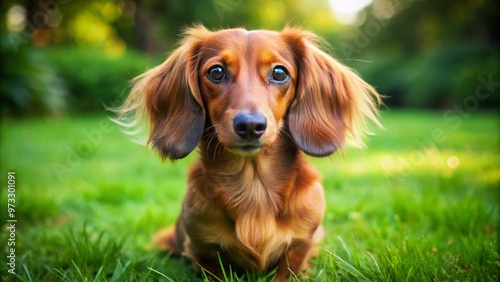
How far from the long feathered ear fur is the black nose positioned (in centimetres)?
41

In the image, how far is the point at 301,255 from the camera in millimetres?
2158

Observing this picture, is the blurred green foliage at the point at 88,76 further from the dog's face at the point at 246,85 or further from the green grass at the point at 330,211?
the dog's face at the point at 246,85

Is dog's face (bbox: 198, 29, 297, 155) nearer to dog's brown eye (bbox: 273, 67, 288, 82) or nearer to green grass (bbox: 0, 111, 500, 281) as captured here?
dog's brown eye (bbox: 273, 67, 288, 82)

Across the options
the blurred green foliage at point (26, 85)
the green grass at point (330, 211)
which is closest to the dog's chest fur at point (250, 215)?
the green grass at point (330, 211)

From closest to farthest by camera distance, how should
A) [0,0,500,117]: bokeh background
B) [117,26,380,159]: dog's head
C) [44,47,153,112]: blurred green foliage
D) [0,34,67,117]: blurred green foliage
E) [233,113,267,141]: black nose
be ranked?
[233,113,267,141]: black nose → [117,26,380,159]: dog's head → [0,34,67,117]: blurred green foliage → [0,0,500,117]: bokeh background → [44,47,153,112]: blurred green foliage

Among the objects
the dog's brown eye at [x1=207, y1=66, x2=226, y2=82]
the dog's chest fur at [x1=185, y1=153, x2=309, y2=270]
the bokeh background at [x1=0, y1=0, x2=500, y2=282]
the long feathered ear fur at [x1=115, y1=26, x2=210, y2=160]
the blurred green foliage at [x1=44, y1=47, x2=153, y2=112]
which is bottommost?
the blurred green foliage at [x1=44, y1=47, x2=153, y2=112]

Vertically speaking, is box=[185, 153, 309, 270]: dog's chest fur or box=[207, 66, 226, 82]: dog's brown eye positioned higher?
box=[207, 66, 226, 82]: dog's brown eye

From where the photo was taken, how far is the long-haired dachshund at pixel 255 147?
6.85ft

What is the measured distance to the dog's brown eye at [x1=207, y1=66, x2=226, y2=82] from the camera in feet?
7.00

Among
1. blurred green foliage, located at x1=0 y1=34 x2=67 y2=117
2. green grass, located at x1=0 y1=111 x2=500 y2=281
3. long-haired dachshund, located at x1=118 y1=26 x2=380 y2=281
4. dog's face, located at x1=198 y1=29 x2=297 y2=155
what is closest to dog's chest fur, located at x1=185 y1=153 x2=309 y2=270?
long-haired dachshund, located at x1=118 y1=26 x2=380 y2=281

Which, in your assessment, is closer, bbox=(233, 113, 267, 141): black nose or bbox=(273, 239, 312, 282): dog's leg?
bbox=(233, 113, 267, 141): black nose

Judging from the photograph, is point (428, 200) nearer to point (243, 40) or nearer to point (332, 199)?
point (332, 199)

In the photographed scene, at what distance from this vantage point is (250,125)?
5.91 ft

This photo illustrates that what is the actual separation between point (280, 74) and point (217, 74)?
→ 1.08 feet
